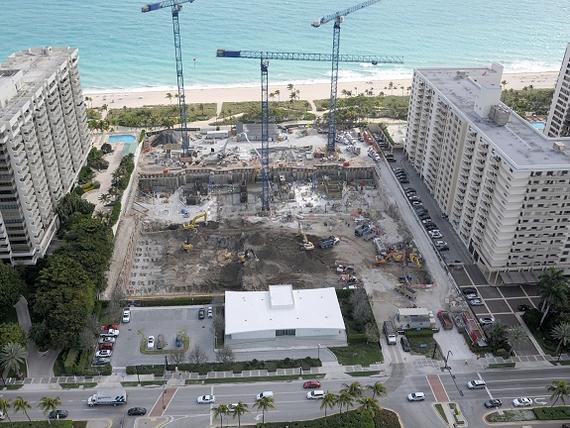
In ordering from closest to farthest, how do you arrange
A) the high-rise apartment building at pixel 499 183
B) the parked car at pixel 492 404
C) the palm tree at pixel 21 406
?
the palm tree at pixel 21 406
the parked car at pixel 492 404
the high-rise apartment building at pixel 499 183

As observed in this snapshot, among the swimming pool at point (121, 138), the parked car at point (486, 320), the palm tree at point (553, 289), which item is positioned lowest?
the parked car at point (486, 320)

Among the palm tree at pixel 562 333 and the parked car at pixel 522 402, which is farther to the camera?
the palm tree at pixel 562 333

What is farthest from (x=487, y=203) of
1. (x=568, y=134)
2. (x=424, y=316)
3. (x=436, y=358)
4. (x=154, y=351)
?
(x=154, y=351)

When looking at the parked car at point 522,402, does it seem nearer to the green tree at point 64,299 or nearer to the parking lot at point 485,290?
the parking lot at point 485,290

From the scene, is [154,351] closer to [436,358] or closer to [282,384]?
[282,384]

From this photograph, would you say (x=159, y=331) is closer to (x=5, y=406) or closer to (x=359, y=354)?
(x=5, y=406)

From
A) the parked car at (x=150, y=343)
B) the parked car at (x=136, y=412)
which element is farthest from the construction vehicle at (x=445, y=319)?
the parked car at (x=136, y=412)
